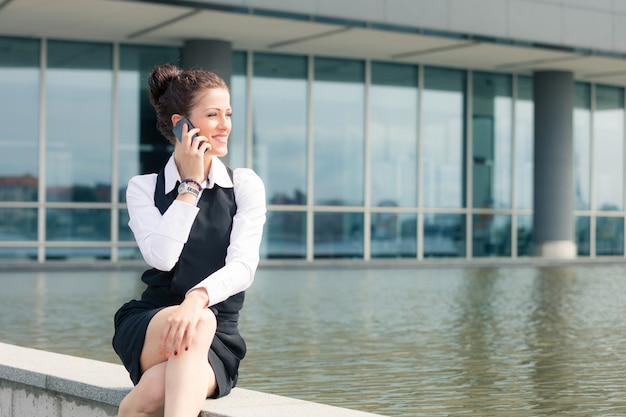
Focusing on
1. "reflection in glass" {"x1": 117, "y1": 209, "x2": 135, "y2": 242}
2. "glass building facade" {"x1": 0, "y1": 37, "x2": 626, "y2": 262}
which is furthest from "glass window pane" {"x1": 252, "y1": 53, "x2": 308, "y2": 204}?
"reflection in glass" {"x1": 117, "y1": 209, "x2": 135, "y2": 242}

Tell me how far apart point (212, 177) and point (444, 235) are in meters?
20.3

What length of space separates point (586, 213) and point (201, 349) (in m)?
23.7

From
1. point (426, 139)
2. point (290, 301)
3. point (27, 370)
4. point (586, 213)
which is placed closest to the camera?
point (27, 370)

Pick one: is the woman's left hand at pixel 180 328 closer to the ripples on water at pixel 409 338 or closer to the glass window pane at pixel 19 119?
the ripples on water at pixel 409 338

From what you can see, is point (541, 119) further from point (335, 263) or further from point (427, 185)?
point (335, 263)

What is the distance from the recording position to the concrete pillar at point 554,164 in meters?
23.9

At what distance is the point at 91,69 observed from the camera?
20234 mm

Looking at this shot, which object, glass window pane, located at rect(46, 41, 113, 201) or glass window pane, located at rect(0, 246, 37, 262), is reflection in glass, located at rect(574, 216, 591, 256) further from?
glass window pane, located at rect(0, 246, 37, 262)

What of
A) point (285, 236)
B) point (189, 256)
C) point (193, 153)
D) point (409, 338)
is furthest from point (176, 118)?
point (285, 236)

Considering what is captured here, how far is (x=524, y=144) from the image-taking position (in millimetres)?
24938

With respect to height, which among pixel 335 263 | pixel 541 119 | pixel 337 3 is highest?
pixel 337 3

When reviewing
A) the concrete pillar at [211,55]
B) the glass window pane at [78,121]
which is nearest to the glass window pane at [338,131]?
the concrete pillar at [211,55]

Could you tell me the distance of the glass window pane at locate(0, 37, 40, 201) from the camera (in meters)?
19.6

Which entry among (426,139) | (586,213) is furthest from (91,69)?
(586,213)
